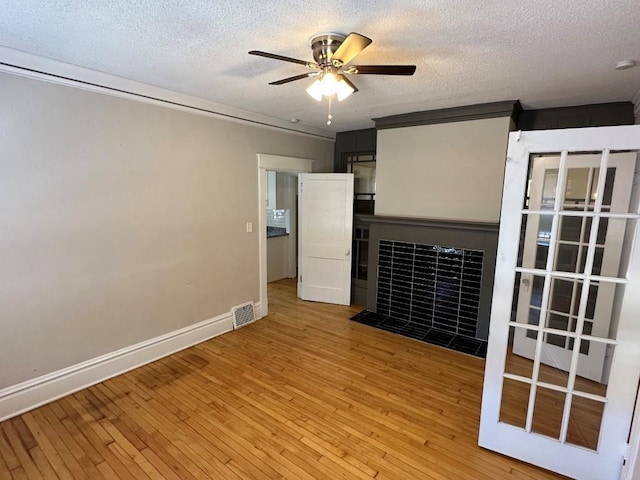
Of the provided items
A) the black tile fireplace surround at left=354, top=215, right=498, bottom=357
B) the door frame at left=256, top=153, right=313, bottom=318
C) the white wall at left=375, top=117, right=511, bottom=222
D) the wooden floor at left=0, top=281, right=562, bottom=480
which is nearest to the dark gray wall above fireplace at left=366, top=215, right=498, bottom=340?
the black tile fireplace surround at left=354, top=215, right=498, bottom=357

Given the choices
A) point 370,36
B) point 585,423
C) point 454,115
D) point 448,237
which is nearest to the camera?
point 370,36

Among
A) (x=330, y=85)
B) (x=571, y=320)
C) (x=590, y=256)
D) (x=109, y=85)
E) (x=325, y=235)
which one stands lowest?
(x=571, y=320)

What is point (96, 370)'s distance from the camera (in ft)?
9.25

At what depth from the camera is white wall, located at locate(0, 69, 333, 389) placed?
93.2 inches

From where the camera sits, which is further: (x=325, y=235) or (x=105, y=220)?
(x=325, y=235)

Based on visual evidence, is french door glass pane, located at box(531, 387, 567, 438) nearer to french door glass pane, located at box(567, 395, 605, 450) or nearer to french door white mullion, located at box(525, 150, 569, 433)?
french door glass pane, located at box(567, 395, 605, 450)

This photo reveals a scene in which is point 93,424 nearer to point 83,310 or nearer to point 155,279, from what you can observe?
point 83,310

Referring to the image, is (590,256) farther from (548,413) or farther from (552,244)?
(548,413)

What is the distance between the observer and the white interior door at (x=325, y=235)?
15.3ft

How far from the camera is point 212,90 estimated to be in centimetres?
301

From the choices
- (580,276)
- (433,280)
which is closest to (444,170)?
(433,280)

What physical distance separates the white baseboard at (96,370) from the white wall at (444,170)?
272 centimetres

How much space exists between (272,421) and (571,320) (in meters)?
2.74

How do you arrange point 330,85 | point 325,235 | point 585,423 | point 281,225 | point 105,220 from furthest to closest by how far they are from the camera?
point 281,225, point 325,235, point 105,220, point 585,423, point 330,85
